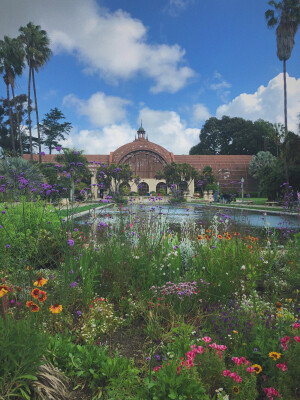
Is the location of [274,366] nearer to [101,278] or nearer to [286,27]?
[101,278]

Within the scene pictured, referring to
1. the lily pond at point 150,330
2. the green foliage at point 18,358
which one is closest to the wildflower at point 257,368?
the lily pond at point 150,330

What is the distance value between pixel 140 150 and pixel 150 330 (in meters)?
54.6

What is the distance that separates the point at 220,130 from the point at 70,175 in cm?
6890

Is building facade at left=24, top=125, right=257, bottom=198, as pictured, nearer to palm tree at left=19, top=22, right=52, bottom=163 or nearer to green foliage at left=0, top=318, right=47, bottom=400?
palm tree at left=19, top=22, right=52, bottom=163

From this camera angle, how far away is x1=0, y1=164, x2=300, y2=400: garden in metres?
1.67

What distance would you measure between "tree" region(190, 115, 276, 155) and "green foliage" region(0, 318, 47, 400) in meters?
65.7

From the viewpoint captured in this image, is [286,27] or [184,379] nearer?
[184,379]

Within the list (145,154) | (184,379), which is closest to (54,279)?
(184,379)

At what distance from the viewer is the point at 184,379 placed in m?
1.70

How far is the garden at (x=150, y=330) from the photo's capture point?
1.67m

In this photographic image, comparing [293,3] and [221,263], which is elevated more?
[293,3]

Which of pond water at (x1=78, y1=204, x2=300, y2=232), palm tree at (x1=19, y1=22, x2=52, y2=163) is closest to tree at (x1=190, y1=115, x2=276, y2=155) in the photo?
palm tree at (x1=19, y1=22, x2=52, y2=163)

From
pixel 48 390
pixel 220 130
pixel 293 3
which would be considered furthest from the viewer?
pixel 220 130

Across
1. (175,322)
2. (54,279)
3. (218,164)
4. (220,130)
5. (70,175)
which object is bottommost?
(175,322)
